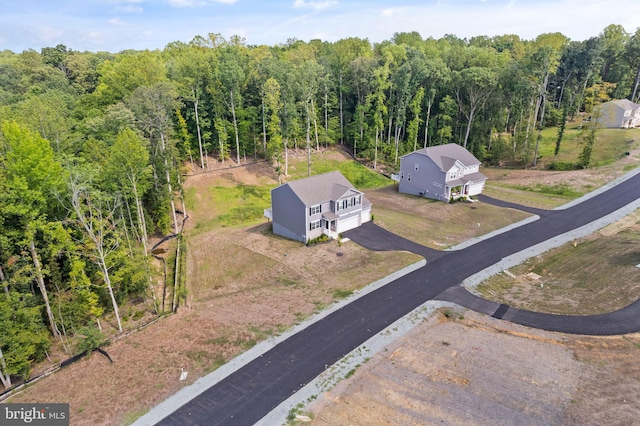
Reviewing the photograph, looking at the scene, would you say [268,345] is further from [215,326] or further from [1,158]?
[1,158]

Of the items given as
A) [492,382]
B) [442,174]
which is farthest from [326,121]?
[492,382]

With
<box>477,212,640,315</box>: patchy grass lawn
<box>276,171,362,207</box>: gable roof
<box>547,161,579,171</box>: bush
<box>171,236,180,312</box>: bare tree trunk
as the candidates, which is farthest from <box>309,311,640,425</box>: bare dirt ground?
<box>547,161,579,171</box>: bush

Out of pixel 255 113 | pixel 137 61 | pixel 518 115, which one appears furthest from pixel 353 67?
pixel 137 61

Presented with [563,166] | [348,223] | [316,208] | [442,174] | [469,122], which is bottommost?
[348,223]

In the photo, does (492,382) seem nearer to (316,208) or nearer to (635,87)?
(316,208)

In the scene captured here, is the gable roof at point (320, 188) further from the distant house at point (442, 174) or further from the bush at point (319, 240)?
the distant house at point (442, 174)
